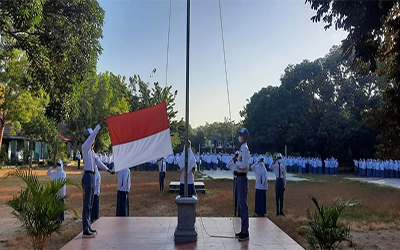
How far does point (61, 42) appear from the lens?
8875mm

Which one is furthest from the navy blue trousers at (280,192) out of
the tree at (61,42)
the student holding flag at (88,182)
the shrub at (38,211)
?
the shrub at (38,211)

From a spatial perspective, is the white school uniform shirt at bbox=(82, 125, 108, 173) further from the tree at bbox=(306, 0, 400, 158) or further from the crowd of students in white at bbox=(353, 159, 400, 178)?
the crowd of students in white at bbox=(353, 159, 400, 178)

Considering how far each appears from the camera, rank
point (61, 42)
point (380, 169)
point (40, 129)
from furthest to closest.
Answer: point (40, 129) → point (380, 169) → point (61, 42)

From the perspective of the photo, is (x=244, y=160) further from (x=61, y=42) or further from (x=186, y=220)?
(x=61, y=42)

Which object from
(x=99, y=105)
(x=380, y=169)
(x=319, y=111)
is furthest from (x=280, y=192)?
(x=99, y=105)

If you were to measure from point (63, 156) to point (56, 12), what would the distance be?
2983 cm

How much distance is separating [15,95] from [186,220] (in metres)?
20.1

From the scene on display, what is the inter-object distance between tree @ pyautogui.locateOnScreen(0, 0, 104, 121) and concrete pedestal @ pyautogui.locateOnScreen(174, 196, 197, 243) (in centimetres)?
541

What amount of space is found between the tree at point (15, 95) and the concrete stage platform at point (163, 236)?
48.8ft

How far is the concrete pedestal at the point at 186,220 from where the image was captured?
6094 millimetres

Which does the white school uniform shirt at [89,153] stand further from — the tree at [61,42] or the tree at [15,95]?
the tree at [15,95]

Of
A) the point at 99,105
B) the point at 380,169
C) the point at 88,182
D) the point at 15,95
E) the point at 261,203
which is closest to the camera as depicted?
the point at 88,182

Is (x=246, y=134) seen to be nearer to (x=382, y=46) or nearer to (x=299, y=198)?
(x=382, y=46)

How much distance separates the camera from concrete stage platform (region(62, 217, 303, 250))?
19.1 ft
